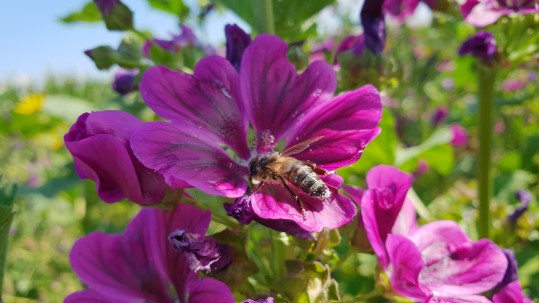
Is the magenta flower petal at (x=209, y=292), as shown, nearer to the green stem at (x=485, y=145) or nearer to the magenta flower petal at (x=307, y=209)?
the magenta flower petal at (x=307, y=209)

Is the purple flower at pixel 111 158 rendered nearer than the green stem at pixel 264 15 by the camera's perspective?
Yes

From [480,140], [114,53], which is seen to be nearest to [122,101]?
[114,53]

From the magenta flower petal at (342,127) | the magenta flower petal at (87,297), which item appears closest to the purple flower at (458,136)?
the magenta flower petal at (342,127)

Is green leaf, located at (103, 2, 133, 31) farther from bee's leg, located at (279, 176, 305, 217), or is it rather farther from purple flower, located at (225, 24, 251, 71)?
bee's leg, located at (279, 176, 305, 217)

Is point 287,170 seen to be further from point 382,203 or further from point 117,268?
point 117,268

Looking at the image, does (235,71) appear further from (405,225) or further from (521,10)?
(521,10)

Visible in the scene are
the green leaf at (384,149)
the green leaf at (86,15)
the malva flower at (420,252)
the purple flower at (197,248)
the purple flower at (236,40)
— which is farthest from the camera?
the green leaf at (384,149)

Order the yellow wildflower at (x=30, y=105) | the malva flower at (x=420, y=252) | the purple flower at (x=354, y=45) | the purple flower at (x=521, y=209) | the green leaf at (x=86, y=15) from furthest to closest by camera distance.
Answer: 1. the yellow wildflower at (x=30, y=105)
2. the purple flower at (x=521, y=209)
3. the green leaf at (x=86, y=15)
4. the purple flower at (x=354, y=45)
5. the malva flower at (x=420, y=252)
